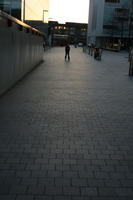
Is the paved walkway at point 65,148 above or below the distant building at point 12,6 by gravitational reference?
below

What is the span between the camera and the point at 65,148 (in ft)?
15.7

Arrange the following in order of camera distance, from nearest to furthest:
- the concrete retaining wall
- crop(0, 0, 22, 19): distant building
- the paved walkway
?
the paved walkway, the concrete retaining wall, crop(0, 0, 22, 19): distant building

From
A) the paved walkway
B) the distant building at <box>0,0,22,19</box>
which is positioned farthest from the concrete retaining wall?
the distant building at <box>0,0,22,19</box>

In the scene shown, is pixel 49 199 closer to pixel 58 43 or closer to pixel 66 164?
pixel 66 164

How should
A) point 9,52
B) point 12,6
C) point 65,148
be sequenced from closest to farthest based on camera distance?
point 65,148 < point 9,52 < point 12,6

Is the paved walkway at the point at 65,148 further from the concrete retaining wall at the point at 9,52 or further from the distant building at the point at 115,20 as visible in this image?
the distant building at the point at 115,20

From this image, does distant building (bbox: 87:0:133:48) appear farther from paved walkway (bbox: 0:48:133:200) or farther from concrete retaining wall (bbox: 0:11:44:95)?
paved walkway (bbox: 0:48:133:200)

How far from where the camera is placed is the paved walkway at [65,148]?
3451 mm

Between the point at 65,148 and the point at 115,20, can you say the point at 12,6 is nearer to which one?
the point at 65,148

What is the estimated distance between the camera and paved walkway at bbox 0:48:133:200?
345 cm

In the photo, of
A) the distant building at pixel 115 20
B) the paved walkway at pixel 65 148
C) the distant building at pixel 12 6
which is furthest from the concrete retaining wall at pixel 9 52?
the distant building at pixel 115 20

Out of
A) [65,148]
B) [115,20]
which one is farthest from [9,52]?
[115,20]

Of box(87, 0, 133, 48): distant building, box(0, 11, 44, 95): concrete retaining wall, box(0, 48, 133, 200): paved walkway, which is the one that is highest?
box(87, 0, 133, 48): distant building

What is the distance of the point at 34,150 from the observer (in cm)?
464
